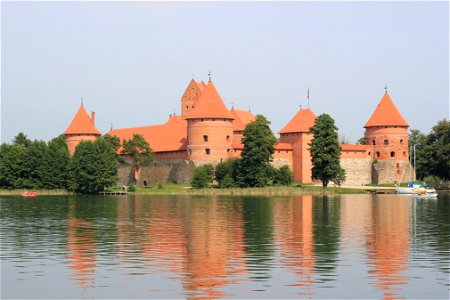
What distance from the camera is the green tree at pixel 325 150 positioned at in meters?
55.6

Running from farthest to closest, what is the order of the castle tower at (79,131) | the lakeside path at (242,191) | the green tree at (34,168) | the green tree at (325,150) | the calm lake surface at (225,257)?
the castle tower at (79,131), the green tree at (34,168), the green tree at (325,150), the lakeside path at (242,191), the calm lake surface at (225,257)

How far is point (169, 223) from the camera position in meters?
26.6

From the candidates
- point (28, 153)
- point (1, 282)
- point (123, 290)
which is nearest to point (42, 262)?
point (1, 282)

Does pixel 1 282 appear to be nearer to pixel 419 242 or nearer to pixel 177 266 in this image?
pixel 177 266

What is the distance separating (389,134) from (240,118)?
1341cm

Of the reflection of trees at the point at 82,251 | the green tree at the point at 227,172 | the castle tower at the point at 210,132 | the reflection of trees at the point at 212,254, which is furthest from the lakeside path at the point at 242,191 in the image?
the reflection of trees at the point at 82,251

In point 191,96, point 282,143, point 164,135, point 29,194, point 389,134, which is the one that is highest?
point 191,96

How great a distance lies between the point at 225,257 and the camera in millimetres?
17062

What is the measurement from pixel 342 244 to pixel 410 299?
290 inches

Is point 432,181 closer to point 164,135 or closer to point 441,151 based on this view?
point 441,151

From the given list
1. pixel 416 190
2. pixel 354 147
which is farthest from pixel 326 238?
pixel 354 147

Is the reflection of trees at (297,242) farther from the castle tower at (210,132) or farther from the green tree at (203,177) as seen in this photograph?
the castle tower at (210,132)

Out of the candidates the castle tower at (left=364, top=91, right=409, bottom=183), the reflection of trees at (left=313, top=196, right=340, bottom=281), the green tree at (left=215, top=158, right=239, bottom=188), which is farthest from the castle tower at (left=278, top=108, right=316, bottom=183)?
the reflection of trees at (left=313, top=196, right=340, bottom=281)

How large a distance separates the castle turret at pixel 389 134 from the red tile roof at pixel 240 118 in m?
11.1
